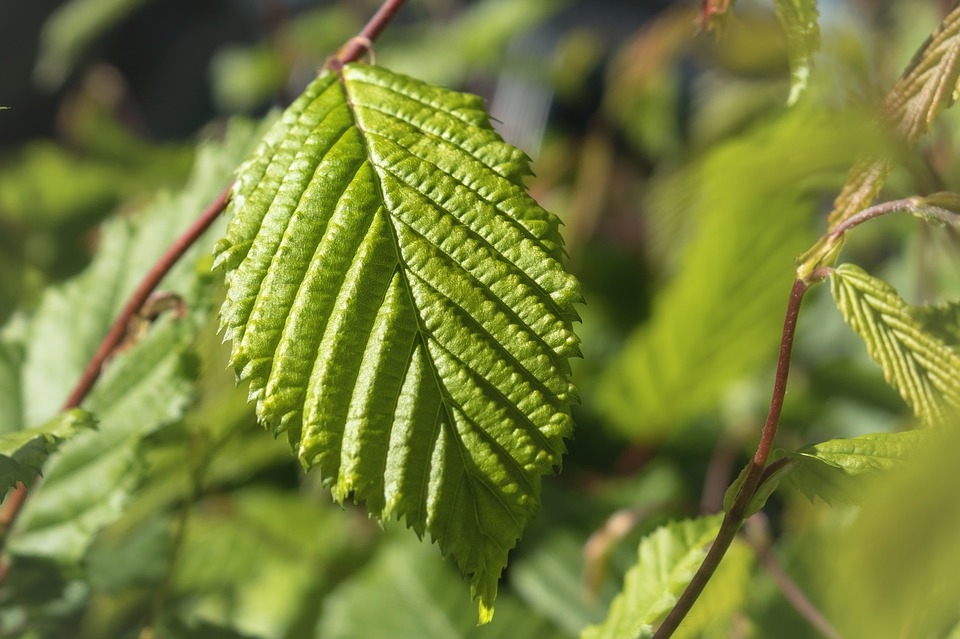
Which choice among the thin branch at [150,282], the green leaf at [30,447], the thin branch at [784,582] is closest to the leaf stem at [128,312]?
the thin branch at [150,282]

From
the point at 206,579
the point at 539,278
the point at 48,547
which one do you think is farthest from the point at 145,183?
the point at 539,278

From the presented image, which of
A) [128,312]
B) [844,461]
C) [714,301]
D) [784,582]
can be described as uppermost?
[128,312]

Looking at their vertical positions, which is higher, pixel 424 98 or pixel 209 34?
pixel 209 34

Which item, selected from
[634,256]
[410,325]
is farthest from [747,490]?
[634,256]

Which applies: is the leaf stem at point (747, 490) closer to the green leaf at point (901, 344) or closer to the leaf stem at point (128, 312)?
the green leaf at point (901, 344)

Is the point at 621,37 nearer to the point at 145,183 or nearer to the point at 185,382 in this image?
the point at 145,183

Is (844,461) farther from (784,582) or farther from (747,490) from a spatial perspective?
(784,582)
